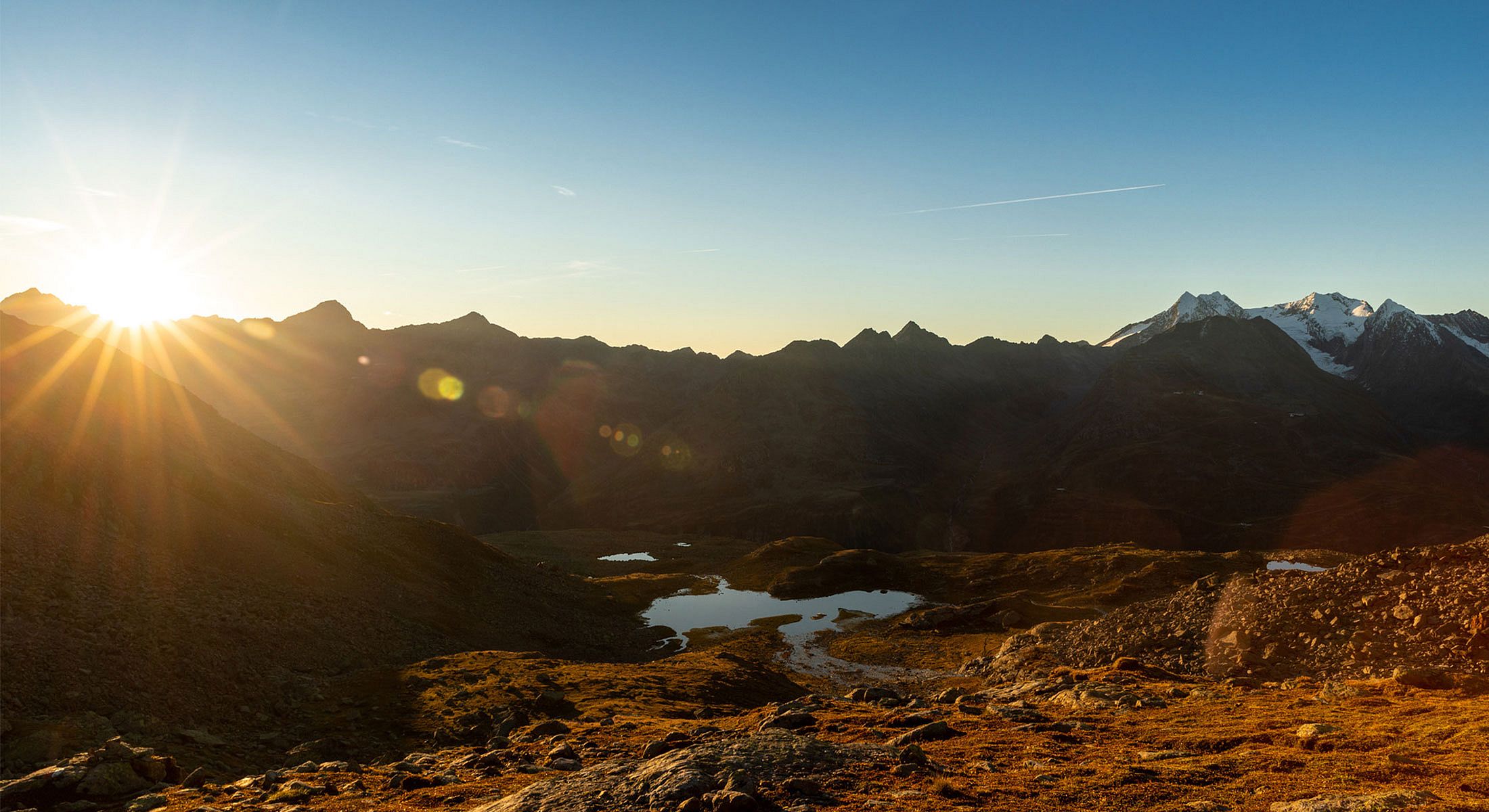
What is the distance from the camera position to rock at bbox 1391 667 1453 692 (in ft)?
91.5

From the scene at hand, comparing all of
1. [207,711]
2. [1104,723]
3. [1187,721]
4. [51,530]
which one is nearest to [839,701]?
[1104,723]

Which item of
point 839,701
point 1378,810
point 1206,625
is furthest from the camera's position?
point 1206,625

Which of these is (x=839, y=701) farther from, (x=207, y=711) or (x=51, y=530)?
(x=51, y=530)

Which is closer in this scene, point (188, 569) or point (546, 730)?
point (546, 730)

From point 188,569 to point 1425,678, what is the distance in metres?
67.1

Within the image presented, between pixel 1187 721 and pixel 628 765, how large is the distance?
2033cm

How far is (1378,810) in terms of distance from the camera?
14.5 m

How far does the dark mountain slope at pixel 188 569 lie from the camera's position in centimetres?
3634

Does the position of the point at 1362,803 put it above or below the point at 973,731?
above

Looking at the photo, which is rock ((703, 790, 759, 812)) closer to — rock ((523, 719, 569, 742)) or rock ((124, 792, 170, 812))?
rock ((124, 792, 170, 812))

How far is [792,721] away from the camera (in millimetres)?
29297

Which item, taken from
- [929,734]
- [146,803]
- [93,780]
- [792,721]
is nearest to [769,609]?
[792,721]

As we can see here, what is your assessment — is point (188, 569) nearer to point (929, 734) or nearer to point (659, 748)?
point (659, 748)

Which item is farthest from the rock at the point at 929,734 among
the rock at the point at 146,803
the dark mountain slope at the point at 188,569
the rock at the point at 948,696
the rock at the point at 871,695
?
the dark mountain slope at the point at 188,569
